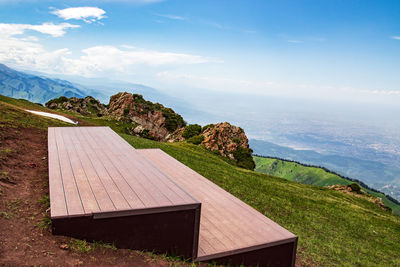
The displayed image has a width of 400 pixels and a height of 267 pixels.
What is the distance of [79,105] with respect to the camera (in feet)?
180

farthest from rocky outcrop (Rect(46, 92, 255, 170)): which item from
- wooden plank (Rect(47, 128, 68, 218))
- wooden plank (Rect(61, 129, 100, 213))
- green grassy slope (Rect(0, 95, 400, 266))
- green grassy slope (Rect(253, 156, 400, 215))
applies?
green grassy slope (Rect(253, 156, 400, 215))

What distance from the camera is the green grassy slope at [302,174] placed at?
107 metres

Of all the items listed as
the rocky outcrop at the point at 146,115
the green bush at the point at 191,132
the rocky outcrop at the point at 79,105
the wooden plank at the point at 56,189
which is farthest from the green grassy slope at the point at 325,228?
the rocky outcrop at the point at 79,105

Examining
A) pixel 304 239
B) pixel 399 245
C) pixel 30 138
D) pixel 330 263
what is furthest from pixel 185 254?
pixel 399 245

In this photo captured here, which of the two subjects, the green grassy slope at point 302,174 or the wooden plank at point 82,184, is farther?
the green grassy slope at point 302,174

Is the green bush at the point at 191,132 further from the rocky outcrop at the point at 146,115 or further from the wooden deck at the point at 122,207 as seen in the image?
the wooden deck at the point at 122,207

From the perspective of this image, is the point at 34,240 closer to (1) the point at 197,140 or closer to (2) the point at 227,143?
(1) the point at 197,140

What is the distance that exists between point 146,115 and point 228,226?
52.3 meters

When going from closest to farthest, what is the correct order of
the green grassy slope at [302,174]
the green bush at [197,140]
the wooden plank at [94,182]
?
the wooden plank at [94,182]
the green bush at [197,140]
the green grassy slope at [302,174]

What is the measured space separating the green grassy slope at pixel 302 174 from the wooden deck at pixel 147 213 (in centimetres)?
10682

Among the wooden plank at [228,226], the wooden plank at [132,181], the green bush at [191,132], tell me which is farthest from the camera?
the green bush at [191,132]

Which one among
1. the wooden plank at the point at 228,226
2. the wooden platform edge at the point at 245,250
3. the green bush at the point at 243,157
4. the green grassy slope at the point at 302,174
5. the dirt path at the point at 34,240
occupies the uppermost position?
the dirt path at the point at 34,240

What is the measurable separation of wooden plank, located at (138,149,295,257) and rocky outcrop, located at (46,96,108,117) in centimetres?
4795

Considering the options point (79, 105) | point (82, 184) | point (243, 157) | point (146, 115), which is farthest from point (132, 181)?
point (79, 105)
